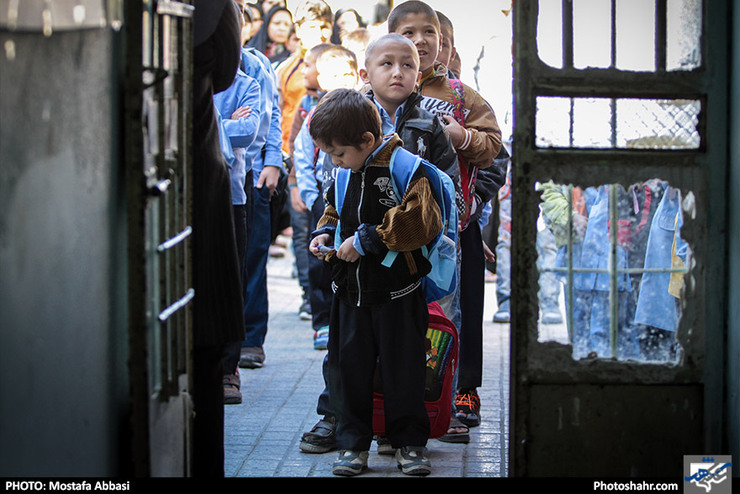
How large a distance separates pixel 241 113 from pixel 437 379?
1888 millimetres

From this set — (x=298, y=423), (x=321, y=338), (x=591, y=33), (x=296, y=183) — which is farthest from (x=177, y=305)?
(x=296, y=183)

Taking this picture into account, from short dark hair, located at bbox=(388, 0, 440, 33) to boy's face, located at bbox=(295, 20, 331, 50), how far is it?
3.77 m

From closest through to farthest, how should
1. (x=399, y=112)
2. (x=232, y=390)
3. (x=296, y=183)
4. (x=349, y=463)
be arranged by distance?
(x=349, y=463) < (x=399, y=112) < (x=232, y=390) < (x=296, y=183)

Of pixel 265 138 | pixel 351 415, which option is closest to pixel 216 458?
pixel 351 415

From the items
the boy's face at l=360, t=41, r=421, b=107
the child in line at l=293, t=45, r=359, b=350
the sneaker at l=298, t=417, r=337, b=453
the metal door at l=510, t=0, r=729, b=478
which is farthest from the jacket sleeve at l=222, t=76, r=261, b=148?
the metal door at l=510, t=0, r=729, b=478

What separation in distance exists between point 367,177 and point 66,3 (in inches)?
68.8

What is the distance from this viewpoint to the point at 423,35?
16.3 ft

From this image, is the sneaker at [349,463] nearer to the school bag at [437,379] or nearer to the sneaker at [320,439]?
the school bag at [437,379]

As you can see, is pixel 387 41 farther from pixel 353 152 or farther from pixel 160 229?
pixel 160 229

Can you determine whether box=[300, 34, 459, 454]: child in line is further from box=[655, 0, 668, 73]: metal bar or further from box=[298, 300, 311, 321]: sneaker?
box=[298, 300, 311, 321]: sneaker

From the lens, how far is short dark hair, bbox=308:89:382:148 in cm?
407

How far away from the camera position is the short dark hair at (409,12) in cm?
501

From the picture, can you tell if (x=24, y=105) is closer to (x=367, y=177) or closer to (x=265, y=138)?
(x=367, y=177)

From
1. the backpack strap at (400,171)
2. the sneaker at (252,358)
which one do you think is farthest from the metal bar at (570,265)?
the sneaker at (252,358)
